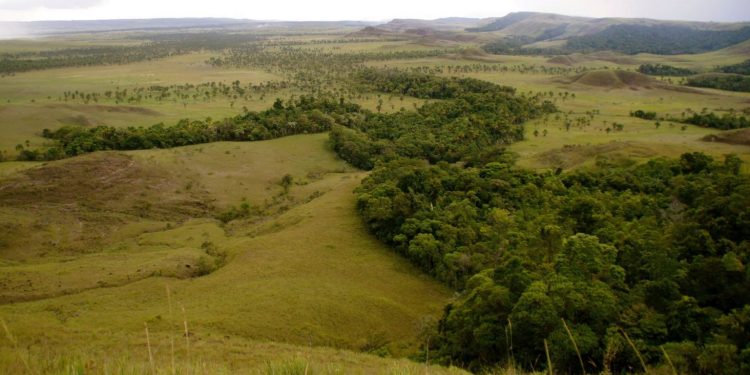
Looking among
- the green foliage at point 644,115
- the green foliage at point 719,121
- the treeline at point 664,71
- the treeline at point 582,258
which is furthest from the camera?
the treeline at point 664,71

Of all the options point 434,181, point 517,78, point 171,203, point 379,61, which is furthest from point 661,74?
point 171,203

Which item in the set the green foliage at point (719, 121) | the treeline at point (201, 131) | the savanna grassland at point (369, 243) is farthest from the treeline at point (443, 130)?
the green foliage at point (719, 121)

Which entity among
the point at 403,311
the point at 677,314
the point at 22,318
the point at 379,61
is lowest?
the point at 403,311

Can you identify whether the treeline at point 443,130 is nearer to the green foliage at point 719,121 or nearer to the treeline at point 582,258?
the treeline at point 582,258

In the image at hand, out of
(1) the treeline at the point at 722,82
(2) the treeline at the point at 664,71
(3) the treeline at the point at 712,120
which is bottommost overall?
(3) the treeline at the point at 712,120

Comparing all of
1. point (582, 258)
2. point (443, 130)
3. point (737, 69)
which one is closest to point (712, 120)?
point (443, 130)

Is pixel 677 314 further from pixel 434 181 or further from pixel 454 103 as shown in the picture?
pixel 454 103
